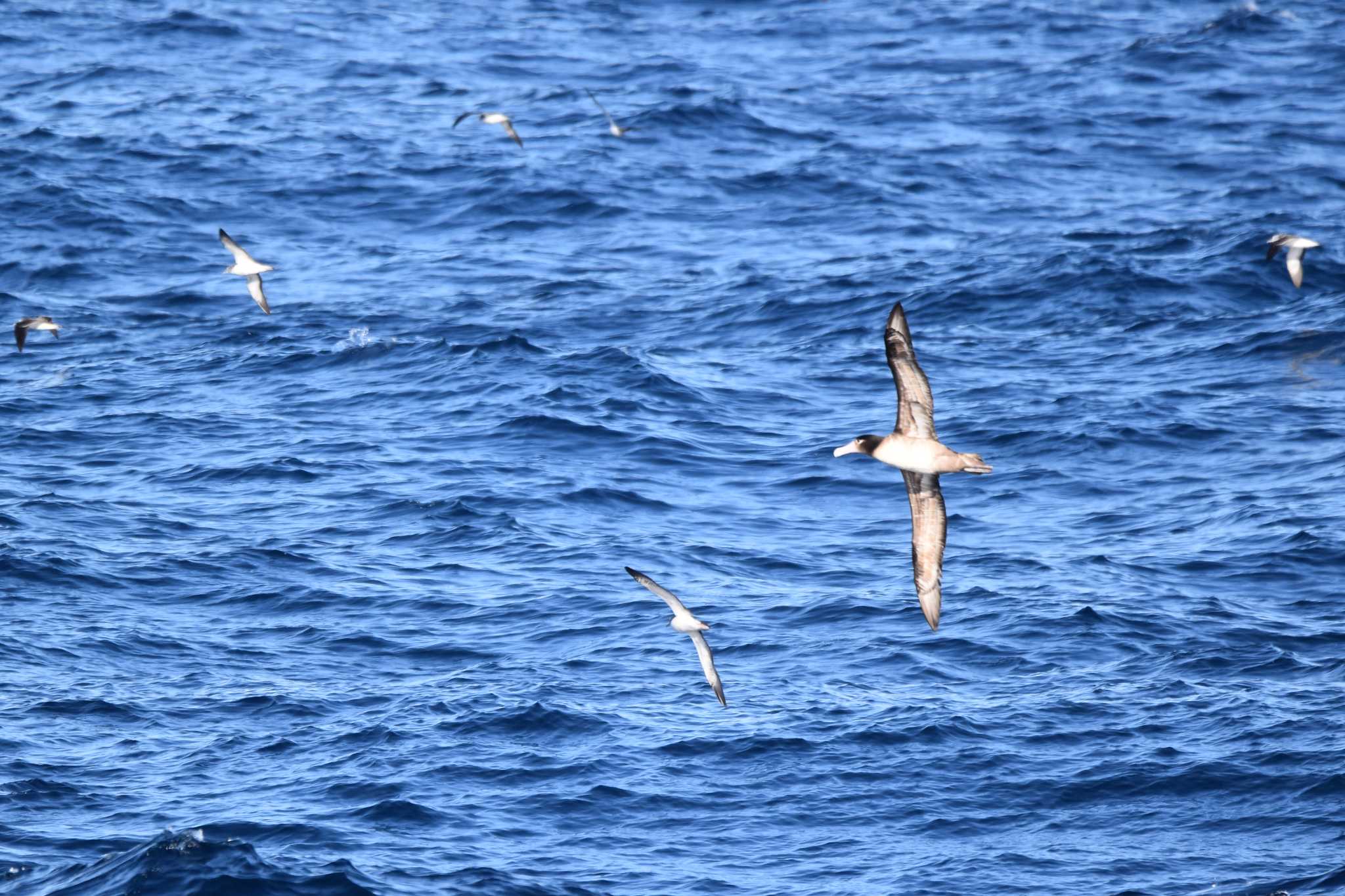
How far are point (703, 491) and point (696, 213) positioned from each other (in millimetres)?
10873

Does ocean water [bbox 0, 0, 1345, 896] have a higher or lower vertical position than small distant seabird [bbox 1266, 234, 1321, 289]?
lower

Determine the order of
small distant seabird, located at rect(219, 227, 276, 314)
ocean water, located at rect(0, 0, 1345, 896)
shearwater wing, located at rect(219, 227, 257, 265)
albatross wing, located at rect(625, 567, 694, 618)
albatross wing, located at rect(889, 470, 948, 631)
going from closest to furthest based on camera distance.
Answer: albatross wing, located at rect(889, 470, 948, 631), albatross wing, located at rect(625, 567, 694, 618), ocean water, located at rect(0, 0, 1345, 896), shearwater wing, located at rect(219, 227, 257, 265), small distant seabird, located at rect(219, 227, 276, 314)

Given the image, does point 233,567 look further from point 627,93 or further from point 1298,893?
point 627,93

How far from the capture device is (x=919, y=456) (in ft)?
37.3

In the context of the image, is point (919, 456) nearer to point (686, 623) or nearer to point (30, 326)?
point (686, 623)

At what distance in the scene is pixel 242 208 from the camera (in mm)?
29859

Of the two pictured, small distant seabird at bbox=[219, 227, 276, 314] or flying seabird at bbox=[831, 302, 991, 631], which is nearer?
flying seabird at bbox=[831, 302, 991, 631]

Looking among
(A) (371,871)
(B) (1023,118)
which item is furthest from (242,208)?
(A) (371,871)

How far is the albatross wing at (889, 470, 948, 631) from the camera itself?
1178 centimetres

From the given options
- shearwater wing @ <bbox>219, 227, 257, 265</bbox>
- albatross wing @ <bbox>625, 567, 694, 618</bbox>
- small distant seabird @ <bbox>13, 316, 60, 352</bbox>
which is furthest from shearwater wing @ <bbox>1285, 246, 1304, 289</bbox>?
small distant seabird @ <bbox>13, 316, 60, 352</bbox>

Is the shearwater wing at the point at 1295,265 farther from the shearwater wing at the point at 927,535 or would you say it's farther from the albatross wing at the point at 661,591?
the albatross wing at the point at 661,591

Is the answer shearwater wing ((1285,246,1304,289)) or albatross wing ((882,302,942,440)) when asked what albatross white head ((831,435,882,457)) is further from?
shearwater wing ((1285,246,1304,289))

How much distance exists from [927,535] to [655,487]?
28.5 feet

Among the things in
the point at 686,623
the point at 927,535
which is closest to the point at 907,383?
the point at 927,535
